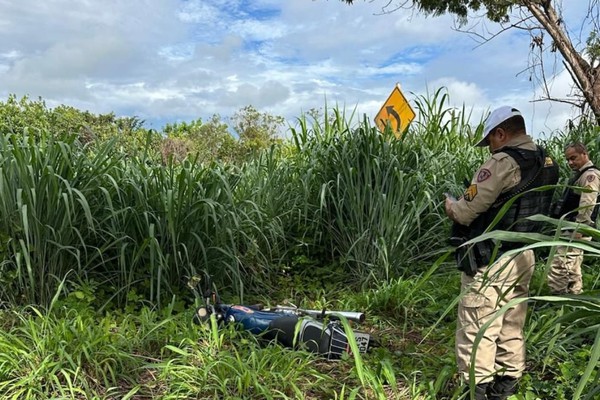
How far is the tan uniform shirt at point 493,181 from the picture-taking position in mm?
2494

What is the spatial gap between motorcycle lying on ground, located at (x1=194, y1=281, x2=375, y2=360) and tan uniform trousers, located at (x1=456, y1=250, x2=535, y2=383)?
0.54 m

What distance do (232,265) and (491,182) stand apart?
6.11 ft

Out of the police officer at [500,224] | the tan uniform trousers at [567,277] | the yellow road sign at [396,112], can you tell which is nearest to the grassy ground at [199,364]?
the police officer at [500,224]

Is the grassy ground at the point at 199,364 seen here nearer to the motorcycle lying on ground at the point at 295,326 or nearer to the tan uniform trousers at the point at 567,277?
the motorcycle lying on ground at the point at 295,326

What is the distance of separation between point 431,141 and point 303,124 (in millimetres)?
1369

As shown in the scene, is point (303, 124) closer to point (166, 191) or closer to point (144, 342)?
point (166, 191)

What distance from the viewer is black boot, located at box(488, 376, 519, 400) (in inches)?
101

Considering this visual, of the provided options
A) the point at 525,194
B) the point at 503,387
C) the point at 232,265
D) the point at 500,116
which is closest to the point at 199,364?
the point at 232,265

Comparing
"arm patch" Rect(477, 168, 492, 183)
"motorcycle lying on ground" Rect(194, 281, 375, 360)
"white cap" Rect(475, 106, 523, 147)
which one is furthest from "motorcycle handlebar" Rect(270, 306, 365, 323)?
"white cap" Rect(475, 106, 523, 147)

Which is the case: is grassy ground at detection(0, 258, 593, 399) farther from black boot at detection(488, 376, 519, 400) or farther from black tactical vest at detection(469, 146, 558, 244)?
black tactical vest at detection(469, 146, 558, 244)

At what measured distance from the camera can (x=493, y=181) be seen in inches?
98.6

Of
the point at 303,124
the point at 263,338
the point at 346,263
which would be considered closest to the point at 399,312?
the point at 346,263

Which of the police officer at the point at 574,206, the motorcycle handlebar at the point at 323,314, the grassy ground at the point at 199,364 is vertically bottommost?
the grassy ground at the point at 199,364

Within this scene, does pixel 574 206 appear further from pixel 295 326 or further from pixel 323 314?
pixel 295 326
